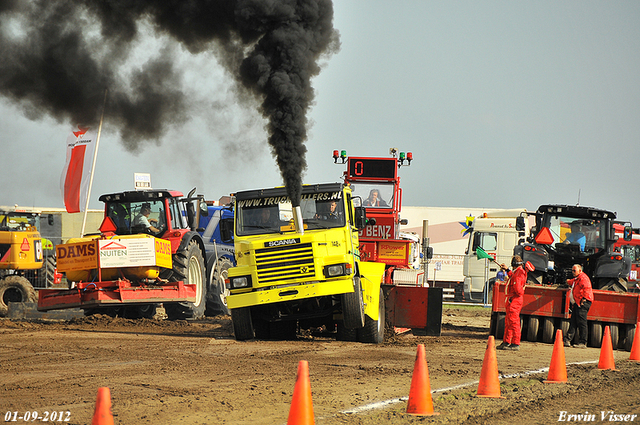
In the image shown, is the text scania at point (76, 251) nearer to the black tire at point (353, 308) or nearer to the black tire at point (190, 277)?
the black tire at point (190, 277)

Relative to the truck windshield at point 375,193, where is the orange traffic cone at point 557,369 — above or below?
below

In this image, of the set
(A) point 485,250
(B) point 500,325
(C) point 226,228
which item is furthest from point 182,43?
(A) point 485,250

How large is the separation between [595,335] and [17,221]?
54.3ft

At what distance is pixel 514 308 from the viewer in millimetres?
12992

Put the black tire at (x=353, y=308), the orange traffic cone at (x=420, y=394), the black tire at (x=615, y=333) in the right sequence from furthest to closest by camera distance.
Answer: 1. the black tire at (x=615, y=333)
2. the black tire at (x=353, y=308)
3. the orange traffic cone at (x=420, y=394)

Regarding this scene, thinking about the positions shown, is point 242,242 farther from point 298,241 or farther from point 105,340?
point 105,340

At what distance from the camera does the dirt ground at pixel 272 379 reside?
692cm

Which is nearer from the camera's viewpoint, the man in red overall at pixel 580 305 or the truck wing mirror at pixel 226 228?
the truck wing mirror at pixel 226 228

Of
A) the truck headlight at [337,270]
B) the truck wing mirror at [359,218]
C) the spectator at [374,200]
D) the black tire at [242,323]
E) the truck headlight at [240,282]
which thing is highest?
the spectator at [374,200]

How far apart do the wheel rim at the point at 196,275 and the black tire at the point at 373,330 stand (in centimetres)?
596

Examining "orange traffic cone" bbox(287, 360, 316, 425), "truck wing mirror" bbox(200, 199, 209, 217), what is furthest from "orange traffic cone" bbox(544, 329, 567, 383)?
"truck wing mirror" bbox(200, 199, 209, 217)

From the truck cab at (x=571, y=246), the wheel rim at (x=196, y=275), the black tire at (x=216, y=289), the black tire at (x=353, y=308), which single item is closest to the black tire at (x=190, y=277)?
the wheel rim at (x=196, y=275)

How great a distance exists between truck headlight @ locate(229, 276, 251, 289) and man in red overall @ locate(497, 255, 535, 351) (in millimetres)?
4850

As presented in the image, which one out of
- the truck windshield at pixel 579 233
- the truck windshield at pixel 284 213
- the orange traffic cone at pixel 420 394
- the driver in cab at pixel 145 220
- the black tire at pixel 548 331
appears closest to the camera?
the orange traffic cone at pixel 420 394
